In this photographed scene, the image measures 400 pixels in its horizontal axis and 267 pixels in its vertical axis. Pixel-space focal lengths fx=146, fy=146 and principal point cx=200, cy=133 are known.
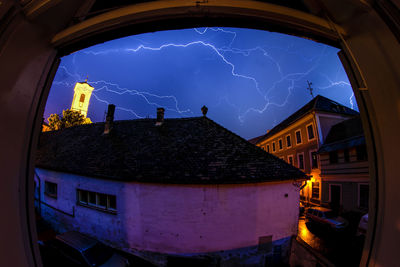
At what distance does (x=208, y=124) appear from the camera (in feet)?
41.9

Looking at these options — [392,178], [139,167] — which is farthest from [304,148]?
[392,178]

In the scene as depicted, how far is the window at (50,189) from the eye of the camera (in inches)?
468

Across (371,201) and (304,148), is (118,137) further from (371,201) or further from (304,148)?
(304,148)

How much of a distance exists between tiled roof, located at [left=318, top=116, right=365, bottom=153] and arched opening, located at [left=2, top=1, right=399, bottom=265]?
15.3m

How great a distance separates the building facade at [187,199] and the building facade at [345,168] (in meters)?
8.54

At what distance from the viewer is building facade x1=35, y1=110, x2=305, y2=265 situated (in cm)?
775

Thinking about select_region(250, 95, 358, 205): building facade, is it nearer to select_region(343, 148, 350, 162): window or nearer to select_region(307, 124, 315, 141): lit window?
select_region(307, 124, 315, 141): lit window

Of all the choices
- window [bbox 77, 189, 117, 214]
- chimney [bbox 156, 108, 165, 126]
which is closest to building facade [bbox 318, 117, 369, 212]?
chimney [bbox 156, 108, 165, 126]

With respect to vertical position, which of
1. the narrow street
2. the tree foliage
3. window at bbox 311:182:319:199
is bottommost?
the narrow street

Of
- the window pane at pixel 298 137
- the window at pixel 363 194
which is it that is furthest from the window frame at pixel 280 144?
the window at pixel 363 194

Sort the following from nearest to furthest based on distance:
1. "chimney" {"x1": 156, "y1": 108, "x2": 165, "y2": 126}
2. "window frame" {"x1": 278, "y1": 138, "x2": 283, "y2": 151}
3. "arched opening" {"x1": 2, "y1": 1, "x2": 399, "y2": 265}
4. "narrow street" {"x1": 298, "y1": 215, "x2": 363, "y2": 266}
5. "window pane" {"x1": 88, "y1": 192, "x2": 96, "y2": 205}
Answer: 1. "arched opening" {"x1": 2, "y1": 1, "x2": 399, "y2": 265}
2. "narrow street" {"x1": 298, "y1": 215, "x2": 363, "y2": 266}
3. "window pane" {"x1": 88, "y1": 192, "x2": 96, "y2": 205}
4. "chimney" {"x1": 156, "y1": 108, "x2": 165, "y2": 126}
5. "window frame" {"x1": 278, "y1": 138, "x2": 283, "y2": 151}

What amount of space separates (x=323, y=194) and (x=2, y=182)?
2222cm

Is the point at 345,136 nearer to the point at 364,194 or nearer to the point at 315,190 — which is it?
the point at 364,194

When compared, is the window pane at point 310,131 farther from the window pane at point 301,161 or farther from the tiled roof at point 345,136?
the window pane at point 301,161
